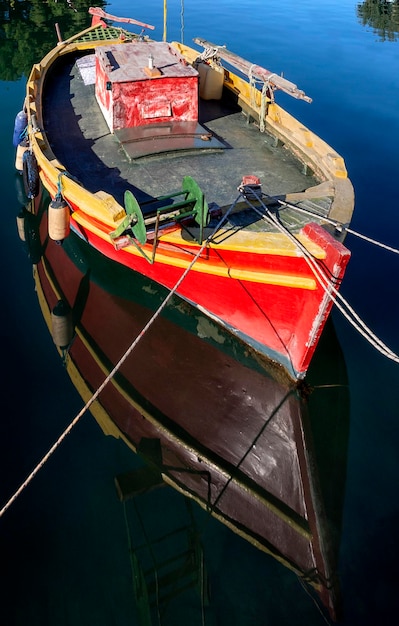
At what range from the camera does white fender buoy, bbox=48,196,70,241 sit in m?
9.63

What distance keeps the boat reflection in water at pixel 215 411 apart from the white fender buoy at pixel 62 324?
0.09ft

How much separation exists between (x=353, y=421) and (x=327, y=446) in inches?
28.8

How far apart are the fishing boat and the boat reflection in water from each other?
2.15ft

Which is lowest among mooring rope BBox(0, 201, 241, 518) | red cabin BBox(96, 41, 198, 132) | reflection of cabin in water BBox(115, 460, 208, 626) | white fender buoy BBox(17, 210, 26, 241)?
reflection of cabin in water BBox(115, 460, 208, 626)

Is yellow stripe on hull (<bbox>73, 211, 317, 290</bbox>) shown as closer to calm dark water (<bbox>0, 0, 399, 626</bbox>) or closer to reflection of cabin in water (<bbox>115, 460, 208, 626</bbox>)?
calm dark water (<bbox>0, 0, 399, 626</bbox>)

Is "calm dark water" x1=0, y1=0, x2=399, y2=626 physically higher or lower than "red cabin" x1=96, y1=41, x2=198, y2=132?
lower

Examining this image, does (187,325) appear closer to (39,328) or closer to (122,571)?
(39,328)

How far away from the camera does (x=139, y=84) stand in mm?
10727

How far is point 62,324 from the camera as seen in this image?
35.2 feet

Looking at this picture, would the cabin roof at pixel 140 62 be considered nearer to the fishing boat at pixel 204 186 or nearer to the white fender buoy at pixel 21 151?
the fishing boat at pixel 204 186

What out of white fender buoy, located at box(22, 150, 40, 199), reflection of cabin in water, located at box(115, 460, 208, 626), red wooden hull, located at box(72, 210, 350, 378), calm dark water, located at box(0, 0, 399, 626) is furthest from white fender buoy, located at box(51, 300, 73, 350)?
reflection of cabin in water, located at box(115, 460, 208, 626)

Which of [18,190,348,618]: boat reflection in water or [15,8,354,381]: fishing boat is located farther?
[15,8,354,381]: fishing boat

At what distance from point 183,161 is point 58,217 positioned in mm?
2949

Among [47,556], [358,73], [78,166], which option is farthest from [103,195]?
[358,73]
